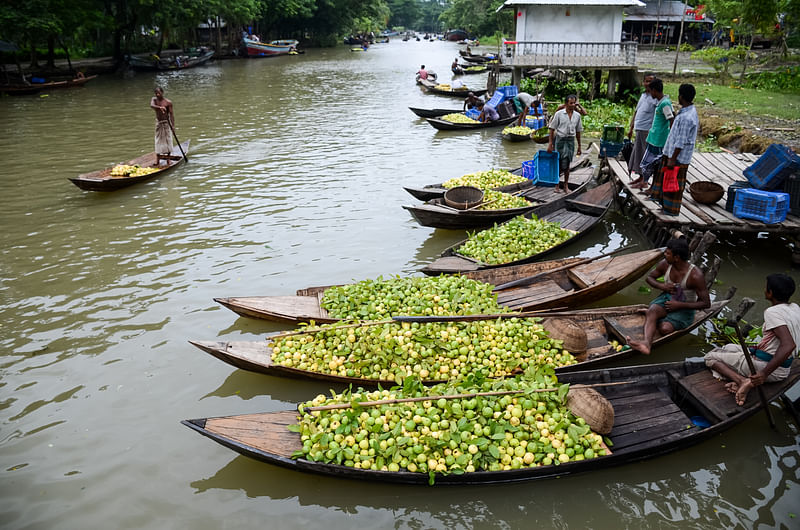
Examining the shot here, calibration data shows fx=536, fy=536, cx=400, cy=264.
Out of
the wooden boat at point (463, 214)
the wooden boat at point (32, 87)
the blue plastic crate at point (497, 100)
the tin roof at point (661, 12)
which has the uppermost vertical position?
the tin roof at point (661, 12)

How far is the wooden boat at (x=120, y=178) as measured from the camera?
11435 mm

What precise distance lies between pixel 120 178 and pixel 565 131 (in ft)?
31.3

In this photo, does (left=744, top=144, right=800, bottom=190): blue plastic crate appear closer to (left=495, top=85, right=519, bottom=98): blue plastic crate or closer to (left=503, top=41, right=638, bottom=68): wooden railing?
(left=495, top=85, right=519, bottom=98): blue plastic crate

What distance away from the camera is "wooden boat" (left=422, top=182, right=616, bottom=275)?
297 inches

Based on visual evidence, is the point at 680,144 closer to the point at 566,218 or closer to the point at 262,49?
the point at 566,218

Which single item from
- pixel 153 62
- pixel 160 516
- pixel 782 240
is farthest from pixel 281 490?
pixel 153 62

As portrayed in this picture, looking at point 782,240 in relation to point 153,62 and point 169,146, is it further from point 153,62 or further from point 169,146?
point 153,62

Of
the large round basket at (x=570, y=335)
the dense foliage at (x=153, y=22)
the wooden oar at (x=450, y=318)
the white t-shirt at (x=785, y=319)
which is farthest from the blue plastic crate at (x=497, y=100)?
the dense foliage at (x=153, y=22)

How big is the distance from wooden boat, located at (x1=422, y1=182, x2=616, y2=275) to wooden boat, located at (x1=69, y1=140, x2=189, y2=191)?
316 inches

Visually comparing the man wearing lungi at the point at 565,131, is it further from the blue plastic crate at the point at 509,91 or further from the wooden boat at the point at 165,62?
the wooden boat at the point at 165,62

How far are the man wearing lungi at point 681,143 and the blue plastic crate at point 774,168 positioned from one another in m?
1.18

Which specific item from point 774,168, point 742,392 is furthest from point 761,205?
point 742,392

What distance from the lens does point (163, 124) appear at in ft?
43.6

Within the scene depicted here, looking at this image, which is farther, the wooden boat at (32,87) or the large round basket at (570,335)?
the wooden boat at (32,87)
